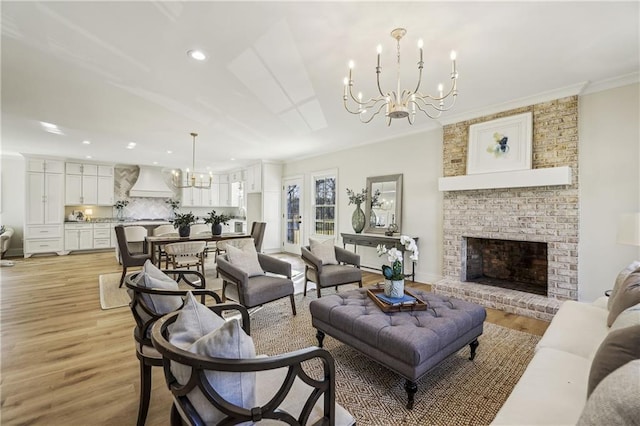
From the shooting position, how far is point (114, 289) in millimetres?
4266

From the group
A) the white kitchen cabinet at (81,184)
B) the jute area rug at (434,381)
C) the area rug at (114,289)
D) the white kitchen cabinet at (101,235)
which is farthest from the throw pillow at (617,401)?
the white kitchen cabinet at (81,184)

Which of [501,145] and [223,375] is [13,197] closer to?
[223,375]

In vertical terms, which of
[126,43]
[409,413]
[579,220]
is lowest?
[409,413]

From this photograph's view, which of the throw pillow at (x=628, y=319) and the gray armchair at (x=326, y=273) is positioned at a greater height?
the throw pillow at (x=628, y=319)

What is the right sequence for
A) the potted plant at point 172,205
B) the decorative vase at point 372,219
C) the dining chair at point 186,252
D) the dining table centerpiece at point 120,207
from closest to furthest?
the dining chair at point 186,252 → the decorative vase at point 372,219 → the dining table centerpiece at point 120,207 → the potted plant at point 172,205

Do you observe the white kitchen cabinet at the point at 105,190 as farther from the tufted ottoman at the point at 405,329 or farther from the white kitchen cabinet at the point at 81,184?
the tufted ottoman at the point at 405,329

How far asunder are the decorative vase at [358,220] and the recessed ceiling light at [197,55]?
369 cm

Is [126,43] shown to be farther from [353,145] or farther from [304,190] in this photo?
[304,190]

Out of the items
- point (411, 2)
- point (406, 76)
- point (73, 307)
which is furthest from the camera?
point (73, 307)

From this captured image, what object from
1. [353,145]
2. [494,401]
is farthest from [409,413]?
[353,145]

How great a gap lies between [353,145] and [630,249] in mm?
4274

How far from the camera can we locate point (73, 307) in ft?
11.5

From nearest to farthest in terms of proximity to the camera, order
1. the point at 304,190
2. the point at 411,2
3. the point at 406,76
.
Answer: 1. the point at 411,2
2. the point at 406,76
3. the point at 304,190

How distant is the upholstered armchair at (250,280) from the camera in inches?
112
